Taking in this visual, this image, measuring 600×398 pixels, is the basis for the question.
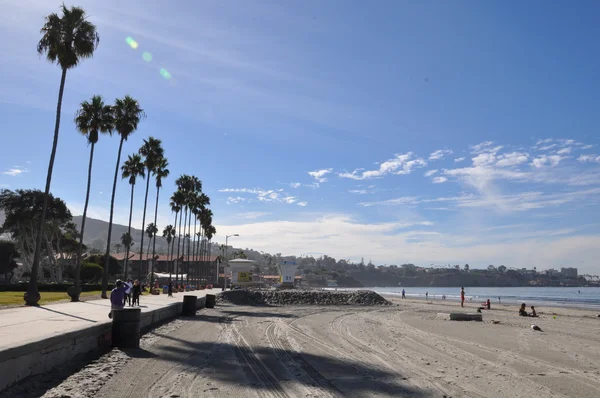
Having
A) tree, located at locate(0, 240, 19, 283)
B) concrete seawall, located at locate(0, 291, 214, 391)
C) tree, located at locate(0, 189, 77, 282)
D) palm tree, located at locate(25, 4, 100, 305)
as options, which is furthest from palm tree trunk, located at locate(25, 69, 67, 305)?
tree, located at locate(0, 240, 19, 283)

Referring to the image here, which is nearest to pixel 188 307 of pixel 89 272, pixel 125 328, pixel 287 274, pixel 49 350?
pixel 125 328

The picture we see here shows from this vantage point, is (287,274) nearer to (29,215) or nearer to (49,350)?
(29,215)

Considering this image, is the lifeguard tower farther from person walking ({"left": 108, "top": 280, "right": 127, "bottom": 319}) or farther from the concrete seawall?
the concrete seawall

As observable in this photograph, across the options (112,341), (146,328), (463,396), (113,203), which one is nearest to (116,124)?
(113,203)

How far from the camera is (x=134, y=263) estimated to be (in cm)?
14638

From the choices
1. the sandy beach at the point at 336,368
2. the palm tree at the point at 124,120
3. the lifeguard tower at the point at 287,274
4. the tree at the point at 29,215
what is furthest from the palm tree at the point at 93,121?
the lifeguard tower at the point at 287,274

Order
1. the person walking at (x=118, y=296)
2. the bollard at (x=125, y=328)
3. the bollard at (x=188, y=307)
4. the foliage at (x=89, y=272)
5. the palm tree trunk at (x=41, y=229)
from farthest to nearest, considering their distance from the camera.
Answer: the foliage at (x=89, y=272) < the bollard at (x=188, y=307) < the palm tree trunk at (x=41, y=229) < the person walking at (x=118, y=296) < the bollard at (x=125, y=328)

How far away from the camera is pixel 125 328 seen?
13.1 m

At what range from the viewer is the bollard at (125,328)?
13.0m

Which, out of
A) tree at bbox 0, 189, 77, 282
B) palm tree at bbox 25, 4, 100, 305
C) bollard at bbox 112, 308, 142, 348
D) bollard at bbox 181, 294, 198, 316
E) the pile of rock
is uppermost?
palm tree at bbox 25, 4, 100, 305

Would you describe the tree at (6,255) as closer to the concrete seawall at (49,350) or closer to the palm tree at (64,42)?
the palm tree at (64,42)

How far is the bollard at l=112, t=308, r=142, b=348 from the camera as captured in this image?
13031mm

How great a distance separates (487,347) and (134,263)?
5729 inches

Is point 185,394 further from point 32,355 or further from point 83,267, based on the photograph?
point 83,267
